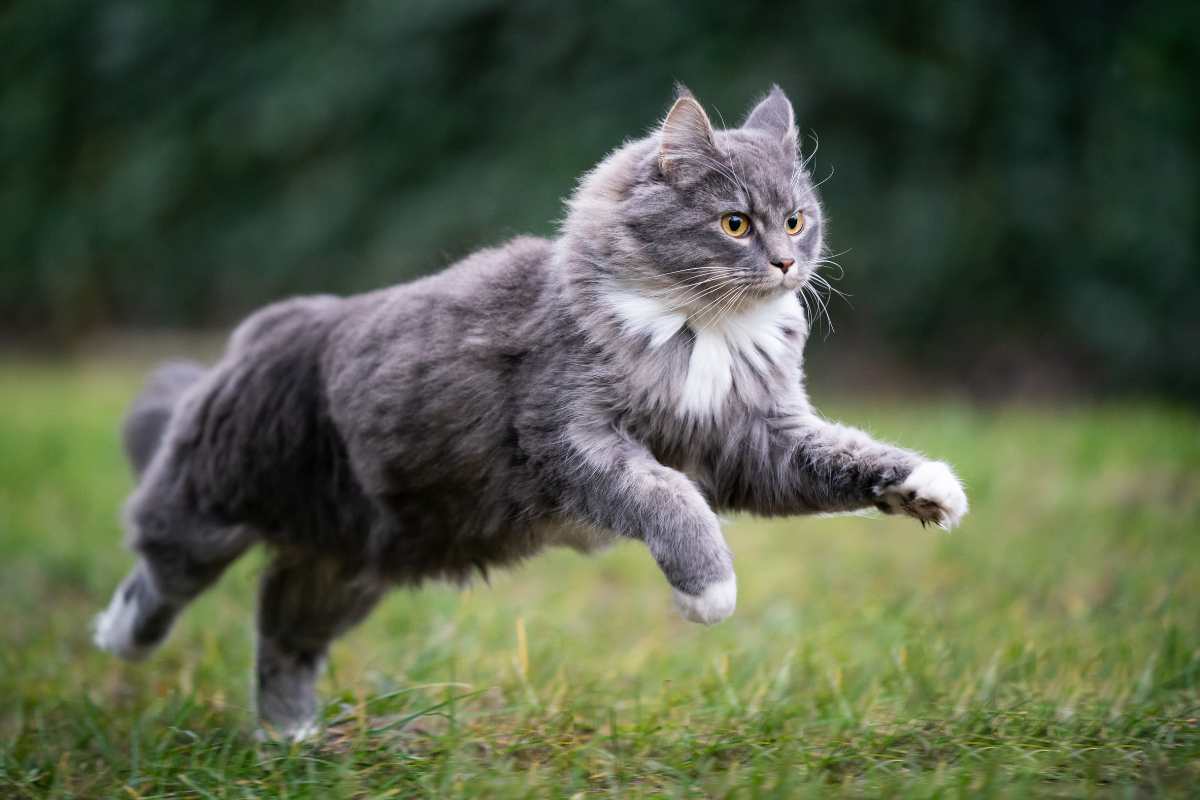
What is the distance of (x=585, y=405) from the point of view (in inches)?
113

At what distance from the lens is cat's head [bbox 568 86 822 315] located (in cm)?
295

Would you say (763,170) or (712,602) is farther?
(763,170)

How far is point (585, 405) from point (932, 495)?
815 mm

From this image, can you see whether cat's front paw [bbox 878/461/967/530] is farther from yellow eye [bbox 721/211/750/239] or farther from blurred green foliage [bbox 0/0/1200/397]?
blurred green foliage [bbox 0/0/1200/397]

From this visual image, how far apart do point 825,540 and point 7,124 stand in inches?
369

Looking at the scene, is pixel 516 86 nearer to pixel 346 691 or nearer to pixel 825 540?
pixel 825 540

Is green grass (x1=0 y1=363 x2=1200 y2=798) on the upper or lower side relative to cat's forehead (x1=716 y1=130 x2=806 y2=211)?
lower

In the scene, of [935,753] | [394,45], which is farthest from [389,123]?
[935,753]

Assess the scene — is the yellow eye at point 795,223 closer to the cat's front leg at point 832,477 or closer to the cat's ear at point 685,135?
the cat's ear at point 685,135

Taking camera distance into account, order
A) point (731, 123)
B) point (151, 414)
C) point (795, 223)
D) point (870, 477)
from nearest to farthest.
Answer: point (870, 477) → point (795, 223) → point (151, 414) → point (731, 123)

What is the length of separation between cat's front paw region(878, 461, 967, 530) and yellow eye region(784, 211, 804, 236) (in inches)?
27.6

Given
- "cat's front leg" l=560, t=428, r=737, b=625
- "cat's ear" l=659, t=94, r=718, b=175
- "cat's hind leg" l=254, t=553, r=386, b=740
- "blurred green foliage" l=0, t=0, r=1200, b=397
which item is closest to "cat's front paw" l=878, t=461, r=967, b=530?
"cat's front leg" l=560, t=428, r=737, b=625

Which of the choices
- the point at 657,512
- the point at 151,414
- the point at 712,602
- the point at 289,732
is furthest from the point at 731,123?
the point at 712,602

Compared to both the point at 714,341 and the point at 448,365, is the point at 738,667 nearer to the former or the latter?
the point at 714,341
